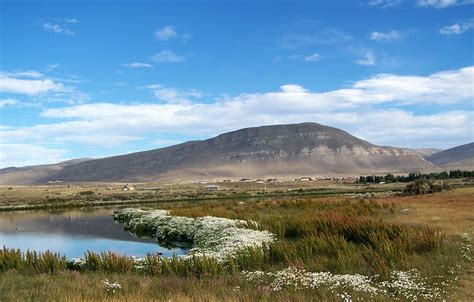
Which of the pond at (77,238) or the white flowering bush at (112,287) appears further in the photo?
the pond at (77,238)

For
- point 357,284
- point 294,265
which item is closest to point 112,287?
point 294,265

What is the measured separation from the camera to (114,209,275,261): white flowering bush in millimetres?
17991

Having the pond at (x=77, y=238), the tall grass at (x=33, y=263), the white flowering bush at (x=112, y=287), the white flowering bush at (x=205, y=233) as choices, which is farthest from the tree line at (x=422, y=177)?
the white flowering bush at (x=112, y=287)

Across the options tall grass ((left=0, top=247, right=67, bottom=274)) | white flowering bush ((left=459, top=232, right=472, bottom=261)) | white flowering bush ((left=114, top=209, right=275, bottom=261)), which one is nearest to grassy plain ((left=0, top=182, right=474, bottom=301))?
white flowering bush ((left=459, top=232, right=472, bottom=261))

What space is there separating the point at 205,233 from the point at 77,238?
34.3 feet

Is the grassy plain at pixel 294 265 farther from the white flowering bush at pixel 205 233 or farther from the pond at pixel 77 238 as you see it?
the pond at pixel 77 238

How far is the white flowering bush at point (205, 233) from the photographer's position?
1799cm

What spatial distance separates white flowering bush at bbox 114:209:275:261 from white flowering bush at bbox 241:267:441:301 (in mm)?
3640

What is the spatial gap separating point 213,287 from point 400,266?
4.70m

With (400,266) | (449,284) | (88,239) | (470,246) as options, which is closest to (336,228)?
(470,246)

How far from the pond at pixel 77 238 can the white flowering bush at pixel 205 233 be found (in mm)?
1260

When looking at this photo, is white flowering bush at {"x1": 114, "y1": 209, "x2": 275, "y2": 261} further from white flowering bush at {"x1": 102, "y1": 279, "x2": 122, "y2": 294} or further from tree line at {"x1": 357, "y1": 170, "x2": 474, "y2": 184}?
tree line at {"x1": 357, "y1": 170, "x2": 474, "y2": 184}

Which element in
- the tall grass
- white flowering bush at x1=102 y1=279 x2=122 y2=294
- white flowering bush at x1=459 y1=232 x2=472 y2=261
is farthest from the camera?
the tall grass

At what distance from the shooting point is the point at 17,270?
15.7 meters
